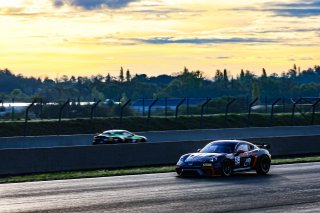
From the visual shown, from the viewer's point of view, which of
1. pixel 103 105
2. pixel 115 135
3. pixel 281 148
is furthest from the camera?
pixel 103 105

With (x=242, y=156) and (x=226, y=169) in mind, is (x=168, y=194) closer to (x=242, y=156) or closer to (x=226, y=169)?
(x=226, y=169)

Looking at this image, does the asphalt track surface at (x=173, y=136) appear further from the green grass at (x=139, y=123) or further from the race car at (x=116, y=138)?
the green grass at (x=139, y=123)

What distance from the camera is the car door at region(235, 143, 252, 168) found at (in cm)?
2595

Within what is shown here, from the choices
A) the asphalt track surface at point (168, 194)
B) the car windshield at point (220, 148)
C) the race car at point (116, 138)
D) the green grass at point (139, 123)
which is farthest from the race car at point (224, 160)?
the green grass at point (139, 123)

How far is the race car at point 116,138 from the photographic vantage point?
1785 inches

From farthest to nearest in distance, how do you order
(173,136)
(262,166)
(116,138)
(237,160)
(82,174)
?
(173,136) → (116,138) → (82,174) → (262,166) → (237,160)

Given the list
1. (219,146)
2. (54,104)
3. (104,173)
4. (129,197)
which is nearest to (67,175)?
(104,173)

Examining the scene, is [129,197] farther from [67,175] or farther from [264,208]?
[67,175]

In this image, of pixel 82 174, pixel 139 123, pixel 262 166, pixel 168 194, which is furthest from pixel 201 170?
pixel 139 123

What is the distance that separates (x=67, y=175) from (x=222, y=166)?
5.08 m

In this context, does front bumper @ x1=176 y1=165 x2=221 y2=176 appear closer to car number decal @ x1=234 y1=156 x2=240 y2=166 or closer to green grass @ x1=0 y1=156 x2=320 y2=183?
car number decal @ x1=234 y1=156 x2=240 y2=166

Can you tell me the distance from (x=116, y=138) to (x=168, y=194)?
2589 centimetres

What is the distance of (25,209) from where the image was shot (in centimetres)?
1733

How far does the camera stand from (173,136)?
1945 inches
